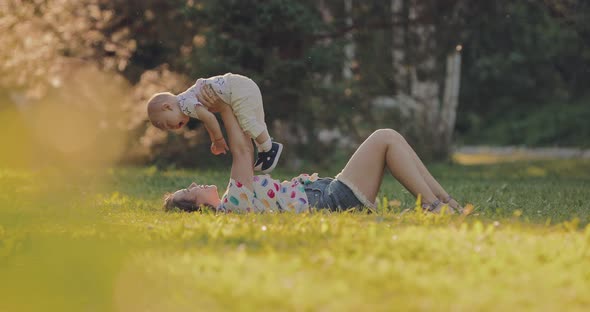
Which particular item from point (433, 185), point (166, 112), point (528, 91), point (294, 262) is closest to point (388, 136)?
point (433, 185)

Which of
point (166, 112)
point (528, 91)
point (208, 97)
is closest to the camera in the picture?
point (166, 112)

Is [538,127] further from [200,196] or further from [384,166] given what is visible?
[200,196]

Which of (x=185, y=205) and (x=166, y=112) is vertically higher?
(x=166, y=112)

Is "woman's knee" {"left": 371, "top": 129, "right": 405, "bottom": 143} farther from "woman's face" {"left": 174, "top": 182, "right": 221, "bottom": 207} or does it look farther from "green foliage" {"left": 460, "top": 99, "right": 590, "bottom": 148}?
"green foliage" {"left": 460, "top": 99, "right": 590, "bottom": 148}

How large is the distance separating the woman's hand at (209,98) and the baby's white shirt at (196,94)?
0.03 m

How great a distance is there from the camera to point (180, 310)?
351 cm

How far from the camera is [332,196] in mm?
6738

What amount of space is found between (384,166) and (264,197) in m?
0.92

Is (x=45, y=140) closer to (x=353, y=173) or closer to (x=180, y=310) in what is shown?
(x=353, y=173)

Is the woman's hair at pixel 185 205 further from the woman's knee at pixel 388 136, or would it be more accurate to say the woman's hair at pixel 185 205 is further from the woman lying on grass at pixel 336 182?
the woman's knee at pixel 388 136

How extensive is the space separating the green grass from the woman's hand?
0.86 m

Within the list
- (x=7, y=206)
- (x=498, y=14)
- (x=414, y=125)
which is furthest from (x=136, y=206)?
(x=414, y=125)

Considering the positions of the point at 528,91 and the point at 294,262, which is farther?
the point at 528,91

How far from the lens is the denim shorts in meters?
6.71
